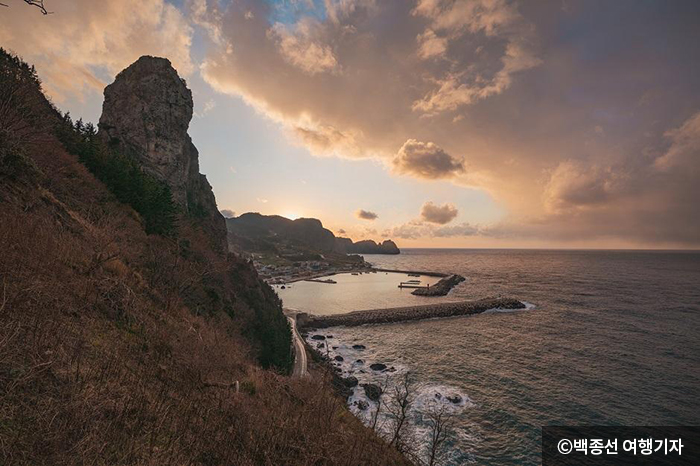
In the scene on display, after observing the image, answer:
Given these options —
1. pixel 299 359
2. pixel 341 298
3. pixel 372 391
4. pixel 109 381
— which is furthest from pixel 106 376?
pixel 341 298

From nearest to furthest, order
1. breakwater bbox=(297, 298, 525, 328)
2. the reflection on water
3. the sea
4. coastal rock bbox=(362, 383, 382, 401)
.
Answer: the sea
coastal rock bbox=(362, 383, 382, 401)
breakwater bbox=(297, 298, 525, 328)
the reflection on water

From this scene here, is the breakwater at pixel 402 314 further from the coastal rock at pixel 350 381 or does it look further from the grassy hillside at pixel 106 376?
the grassy hillside at pixel 106 376

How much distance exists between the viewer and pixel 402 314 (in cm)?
6850

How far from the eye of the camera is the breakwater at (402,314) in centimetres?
6406

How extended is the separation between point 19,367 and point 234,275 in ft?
120

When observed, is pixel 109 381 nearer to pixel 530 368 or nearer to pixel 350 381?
pixel 350 381

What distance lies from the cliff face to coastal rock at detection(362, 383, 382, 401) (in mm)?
30966

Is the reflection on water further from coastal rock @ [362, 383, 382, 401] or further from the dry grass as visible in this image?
the dry grass

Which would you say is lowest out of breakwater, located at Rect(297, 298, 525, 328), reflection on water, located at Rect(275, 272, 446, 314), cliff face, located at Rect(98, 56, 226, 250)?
reflection on water, located at Rect(275, 272, 446, 314)

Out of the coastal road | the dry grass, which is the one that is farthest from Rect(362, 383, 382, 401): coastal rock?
the dry grass

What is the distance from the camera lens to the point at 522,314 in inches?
2645

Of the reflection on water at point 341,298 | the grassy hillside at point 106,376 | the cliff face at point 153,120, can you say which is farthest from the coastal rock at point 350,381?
the reflection on water at point 341,298

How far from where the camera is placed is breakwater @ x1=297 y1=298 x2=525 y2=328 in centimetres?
6406

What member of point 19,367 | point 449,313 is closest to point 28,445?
point 19,367
